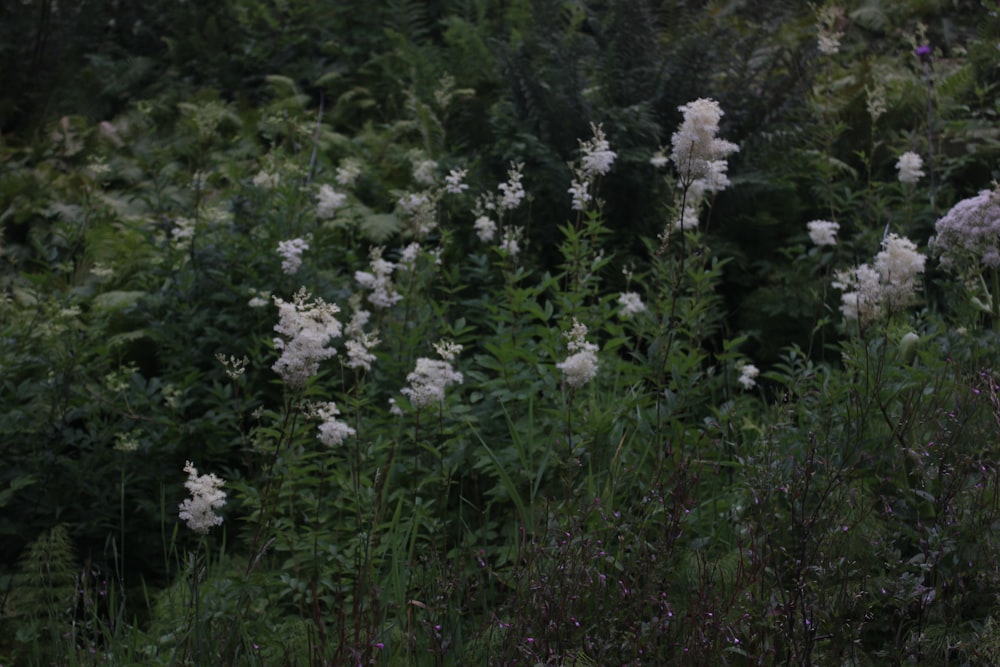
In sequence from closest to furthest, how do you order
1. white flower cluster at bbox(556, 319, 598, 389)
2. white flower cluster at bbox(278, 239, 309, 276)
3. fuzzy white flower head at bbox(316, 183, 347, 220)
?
white flower cluster at bbox(556, 319, 598, 389) → white flower cluster at bbox(278, 239, 309, 276) → fuzzy white flower head at bbox(316, 183, 347, 220)

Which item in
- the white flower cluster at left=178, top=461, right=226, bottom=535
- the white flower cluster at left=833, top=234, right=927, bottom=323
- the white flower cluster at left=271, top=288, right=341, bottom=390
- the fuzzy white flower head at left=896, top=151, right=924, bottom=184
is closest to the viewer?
the white flower cluster at left=178, top=461, right=226, bottom=535

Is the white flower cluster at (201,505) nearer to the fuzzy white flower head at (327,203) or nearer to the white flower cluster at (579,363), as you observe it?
the white flower cluster at (579,363)

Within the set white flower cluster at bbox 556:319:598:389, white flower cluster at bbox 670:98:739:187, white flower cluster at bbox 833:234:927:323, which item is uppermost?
white flower cluster at bbox 670:98:739:187

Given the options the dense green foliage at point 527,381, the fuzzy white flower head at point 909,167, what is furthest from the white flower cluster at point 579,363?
the fuzzy white flower head at point 909,167

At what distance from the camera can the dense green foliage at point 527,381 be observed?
7.47ft

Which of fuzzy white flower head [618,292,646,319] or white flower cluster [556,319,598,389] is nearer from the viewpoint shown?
white flower cluster [556,319,598,389]

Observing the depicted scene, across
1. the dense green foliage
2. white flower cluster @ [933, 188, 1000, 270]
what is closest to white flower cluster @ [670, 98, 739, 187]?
the dense green foliage

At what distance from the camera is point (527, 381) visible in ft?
11.3

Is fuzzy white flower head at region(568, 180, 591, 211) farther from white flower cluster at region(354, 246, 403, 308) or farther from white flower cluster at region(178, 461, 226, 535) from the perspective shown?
white flower cluster at region(178, 461, 226, 535)

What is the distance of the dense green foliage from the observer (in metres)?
2.28

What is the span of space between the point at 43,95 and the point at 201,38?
5.42ft

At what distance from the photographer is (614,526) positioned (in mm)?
2340

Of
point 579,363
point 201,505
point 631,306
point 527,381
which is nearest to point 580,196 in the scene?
point 631,306

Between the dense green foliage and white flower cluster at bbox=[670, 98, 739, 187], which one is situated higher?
white flower cluster at bbox=[670, 98, 739, 187]
